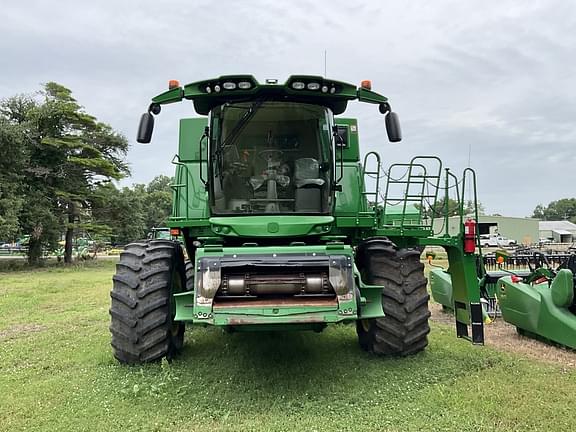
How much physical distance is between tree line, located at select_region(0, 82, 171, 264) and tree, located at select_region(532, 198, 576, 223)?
363ft

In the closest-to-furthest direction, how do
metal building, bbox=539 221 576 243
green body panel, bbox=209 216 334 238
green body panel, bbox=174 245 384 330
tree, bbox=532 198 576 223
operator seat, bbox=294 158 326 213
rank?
1. green body panel, bbox=174 245 384 330
2. green body panel, bbox=209 216 334 238
3. operator seat, bbox=294 158 326 213
4. metal building, bbox=539 221 576 243
5. tree, bbox=532 198 576 223

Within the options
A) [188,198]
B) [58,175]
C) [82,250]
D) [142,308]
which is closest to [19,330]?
[188,198]

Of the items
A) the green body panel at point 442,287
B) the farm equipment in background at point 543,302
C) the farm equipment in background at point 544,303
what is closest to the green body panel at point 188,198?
the farm equipment in background at point 543,302

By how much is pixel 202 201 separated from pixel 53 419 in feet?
10.1

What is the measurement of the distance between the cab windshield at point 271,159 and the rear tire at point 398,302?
2.75ft

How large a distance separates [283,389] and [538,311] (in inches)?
148

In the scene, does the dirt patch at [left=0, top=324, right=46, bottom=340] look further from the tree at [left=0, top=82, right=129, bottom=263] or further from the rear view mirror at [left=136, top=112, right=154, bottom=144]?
the tree at [left=0, top=82, right=129, bottom=263]

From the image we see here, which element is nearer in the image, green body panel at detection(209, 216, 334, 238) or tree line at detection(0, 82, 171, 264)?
green body panel at detection(209, 216, 334, 238)

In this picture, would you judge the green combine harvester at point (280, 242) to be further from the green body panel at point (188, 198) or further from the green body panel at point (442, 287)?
the green body panel at point (442, 287)

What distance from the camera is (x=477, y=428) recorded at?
3789 millimetres

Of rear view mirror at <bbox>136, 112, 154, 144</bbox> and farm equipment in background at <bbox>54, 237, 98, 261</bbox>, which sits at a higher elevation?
rear view mirror at <bbox>136, 112, 154, 144</bbox>

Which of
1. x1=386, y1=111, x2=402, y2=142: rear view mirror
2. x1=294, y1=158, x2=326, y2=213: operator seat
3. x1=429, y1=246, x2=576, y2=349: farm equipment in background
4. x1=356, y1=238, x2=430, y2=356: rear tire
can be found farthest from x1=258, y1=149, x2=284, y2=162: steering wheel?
x1=429, y1=246, x2=576, y2=349: farm equipment in background

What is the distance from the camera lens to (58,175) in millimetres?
27375

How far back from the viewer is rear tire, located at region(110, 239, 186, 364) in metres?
5.07
